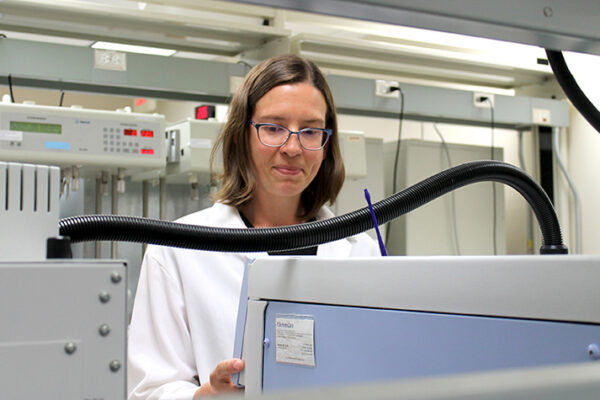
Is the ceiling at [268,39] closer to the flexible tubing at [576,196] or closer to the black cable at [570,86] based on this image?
the flexible tubing at [576,196]

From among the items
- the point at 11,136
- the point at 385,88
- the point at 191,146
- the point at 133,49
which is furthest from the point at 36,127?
the point at 133,49

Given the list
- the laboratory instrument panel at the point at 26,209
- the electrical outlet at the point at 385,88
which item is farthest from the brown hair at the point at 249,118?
the laboratory instrument panel at the point at 26,209

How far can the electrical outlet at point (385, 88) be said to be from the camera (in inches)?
96.3

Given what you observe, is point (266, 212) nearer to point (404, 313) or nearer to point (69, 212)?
point (404, 313)

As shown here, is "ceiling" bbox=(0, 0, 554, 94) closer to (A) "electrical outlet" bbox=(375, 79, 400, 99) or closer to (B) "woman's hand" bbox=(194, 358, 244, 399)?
(A) "electrical outlet" bbox=(375, 79, 400, 99)

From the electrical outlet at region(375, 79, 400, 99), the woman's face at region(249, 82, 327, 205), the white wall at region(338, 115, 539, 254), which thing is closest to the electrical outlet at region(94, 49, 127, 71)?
the woman's face at region(249, 82, 327, 205)

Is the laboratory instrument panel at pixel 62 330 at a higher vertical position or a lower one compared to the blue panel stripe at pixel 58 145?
lower

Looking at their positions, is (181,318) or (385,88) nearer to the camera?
(181,318)

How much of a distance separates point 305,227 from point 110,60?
1439 millimetres

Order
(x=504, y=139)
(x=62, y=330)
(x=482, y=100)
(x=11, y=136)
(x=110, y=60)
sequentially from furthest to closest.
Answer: (x=504, y=139), (x=482, y=100), (x=110, y=60), (x=11, y=136), (x=62, y=330)

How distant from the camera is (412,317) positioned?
0.61 metres

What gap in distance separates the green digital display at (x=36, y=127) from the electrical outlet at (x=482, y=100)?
5.17 ft

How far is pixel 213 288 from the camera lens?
1373mm

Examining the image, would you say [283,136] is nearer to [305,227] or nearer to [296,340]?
[305,227]
